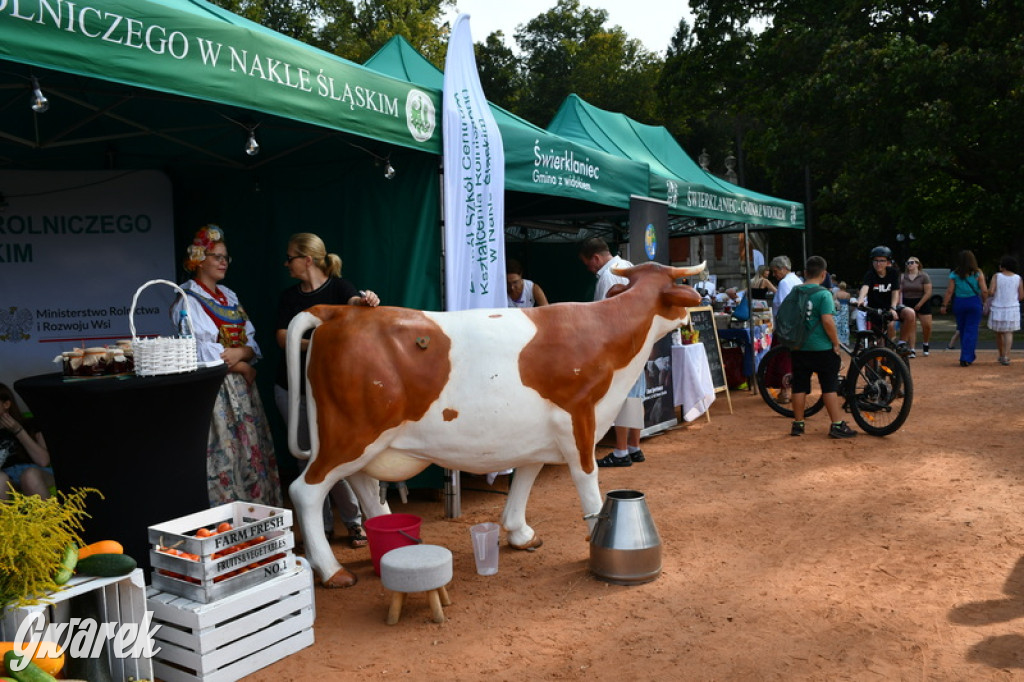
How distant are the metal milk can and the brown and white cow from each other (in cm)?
18

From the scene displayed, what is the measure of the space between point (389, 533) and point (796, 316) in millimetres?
4592

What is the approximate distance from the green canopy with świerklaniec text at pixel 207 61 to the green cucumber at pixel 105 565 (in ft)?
5.71

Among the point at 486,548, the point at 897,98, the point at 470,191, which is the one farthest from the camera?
the point at 897,98

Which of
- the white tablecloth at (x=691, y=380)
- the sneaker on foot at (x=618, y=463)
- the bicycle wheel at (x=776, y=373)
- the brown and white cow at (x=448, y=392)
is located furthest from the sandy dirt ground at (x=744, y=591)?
the bicycle wheel at (x=776, y=373)

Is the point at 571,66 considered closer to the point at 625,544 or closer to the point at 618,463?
the point at 618,463

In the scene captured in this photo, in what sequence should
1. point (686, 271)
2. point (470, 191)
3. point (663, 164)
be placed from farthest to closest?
point (663, 164), point (470, 191), point (686, 271)

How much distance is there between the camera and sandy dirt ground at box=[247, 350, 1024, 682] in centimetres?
306

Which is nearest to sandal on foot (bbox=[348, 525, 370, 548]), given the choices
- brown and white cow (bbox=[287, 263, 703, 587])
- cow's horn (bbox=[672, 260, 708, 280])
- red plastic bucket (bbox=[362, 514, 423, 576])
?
brown and white cow (bbox=[287, 263, 703, 587])

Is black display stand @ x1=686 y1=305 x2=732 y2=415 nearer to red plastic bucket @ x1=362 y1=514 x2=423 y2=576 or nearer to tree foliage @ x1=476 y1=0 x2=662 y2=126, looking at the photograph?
red plastic bucket @ x1=362 y1=514 x2=423 y2=576

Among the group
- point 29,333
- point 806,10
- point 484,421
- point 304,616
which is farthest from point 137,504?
point 806,10

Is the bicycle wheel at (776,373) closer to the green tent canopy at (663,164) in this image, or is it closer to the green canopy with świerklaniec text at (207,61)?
the green tent canopy at (663,164)

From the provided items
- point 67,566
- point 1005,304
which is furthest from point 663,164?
point 67,566

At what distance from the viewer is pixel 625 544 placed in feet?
12.7

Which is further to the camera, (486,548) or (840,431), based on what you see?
(840,431)
